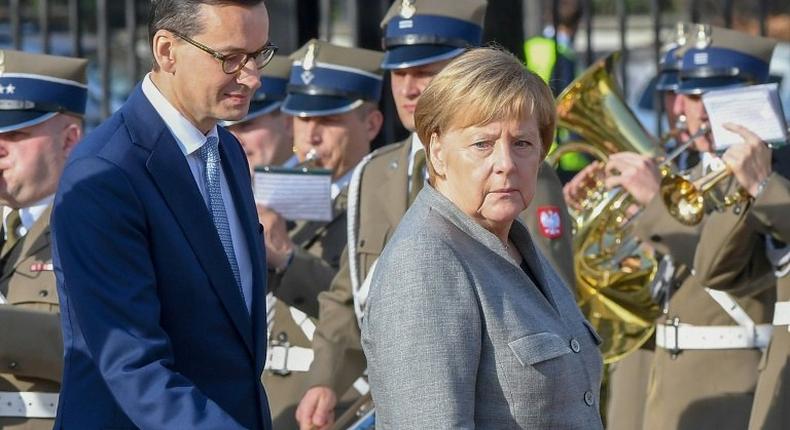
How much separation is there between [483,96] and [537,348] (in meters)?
0.51

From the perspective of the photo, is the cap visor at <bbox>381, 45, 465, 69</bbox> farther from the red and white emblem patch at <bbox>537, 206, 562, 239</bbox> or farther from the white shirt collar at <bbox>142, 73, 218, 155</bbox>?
the white shirt collar at <bbox>142, 73, 218, 155</bbox>

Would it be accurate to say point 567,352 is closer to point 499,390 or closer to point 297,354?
point 499,390

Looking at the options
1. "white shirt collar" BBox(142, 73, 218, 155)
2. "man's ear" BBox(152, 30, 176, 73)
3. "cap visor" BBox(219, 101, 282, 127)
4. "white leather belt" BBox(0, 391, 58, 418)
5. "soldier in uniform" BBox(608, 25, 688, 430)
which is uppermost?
"man's ear" BBox(152, 30, 176, 73)

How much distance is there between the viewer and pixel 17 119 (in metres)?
5.35

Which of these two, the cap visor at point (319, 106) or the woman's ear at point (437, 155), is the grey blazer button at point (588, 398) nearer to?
the woman's ear at point (437, 155)

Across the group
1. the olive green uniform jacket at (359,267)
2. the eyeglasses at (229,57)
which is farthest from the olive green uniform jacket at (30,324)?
the eyeglasses at (229,57)

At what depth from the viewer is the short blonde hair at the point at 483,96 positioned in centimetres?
332

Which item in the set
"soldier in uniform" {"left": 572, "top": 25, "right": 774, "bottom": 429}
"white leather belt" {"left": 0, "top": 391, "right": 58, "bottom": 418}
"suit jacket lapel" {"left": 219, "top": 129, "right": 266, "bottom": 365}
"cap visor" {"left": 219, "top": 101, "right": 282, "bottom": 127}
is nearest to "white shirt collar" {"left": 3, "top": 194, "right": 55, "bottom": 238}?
"white leather belt" {"left": 0, "top": 391, "right": 58, "bottom": 418}

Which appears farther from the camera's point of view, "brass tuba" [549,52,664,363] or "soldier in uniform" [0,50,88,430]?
"brass tuba" [549,52,664,363]

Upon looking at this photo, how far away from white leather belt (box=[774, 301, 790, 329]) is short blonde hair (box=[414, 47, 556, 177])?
223 cm

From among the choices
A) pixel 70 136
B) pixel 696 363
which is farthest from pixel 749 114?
pixel 70 136

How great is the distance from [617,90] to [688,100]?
0.28 m

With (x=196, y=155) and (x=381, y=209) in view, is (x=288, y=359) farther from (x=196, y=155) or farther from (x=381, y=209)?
(x=196, y=155)

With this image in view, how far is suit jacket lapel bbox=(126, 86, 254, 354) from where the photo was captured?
343 centimetres
